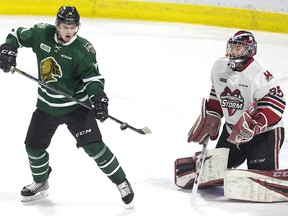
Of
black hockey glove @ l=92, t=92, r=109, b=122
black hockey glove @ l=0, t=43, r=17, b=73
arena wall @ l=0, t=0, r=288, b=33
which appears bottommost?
black hockey glove @ l=92, t=92, r=109, b=122

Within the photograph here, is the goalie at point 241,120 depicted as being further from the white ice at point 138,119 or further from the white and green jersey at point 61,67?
the white and green jersey at point 61,67

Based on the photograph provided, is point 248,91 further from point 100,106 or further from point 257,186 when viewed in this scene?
point 100,106

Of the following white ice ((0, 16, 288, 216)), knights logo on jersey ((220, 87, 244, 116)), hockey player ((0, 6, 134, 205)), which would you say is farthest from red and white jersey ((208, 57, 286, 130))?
hockey player ((0, 6, 134, 205))

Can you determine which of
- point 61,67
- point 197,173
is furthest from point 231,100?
point 61,67

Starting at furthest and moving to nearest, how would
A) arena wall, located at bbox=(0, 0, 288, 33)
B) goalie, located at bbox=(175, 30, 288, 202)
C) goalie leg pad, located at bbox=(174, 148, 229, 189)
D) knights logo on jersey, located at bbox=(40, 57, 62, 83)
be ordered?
arena wall, located at bbox=(0, 0, 288, 33) < goalie leg pad, located at bbox=(174, 148, 229, 189) < goalie, located at bbox=(175, 30, 288, 202) < knights logo on jersey, located at bbox=(40, 57, 62, 83)

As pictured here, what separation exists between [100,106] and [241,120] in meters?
0.62

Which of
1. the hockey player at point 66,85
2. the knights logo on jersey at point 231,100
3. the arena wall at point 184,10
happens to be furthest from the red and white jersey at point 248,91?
the arena wall at point 184,10

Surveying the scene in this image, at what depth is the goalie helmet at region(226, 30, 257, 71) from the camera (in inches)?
123

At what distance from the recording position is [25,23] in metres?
7.00

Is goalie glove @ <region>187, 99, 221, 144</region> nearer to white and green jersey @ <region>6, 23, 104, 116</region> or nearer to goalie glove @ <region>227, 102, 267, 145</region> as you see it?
goalie glove @ <region>227, 102, 267, 145</region>

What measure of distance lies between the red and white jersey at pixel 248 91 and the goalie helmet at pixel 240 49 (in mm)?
30

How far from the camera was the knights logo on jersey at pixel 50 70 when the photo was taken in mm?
2945

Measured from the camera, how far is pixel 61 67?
293 centimetres

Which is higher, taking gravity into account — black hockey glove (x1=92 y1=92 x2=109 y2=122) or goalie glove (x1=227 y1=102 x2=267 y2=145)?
black hockey glove (x1=92 y1=92 x2=109 y2=122)
